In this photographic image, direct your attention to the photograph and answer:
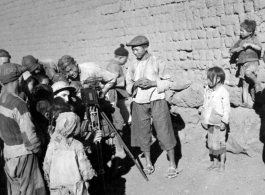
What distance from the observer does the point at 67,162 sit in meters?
3.00

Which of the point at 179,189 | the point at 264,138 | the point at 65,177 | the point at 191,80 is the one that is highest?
the point at 191,80

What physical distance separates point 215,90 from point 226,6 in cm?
155

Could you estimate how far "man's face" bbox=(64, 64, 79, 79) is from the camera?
4422 millimetres

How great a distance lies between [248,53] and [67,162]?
3.21 meters

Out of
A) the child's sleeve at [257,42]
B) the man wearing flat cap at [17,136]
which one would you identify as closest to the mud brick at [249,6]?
the child's sleeve at [257,42]

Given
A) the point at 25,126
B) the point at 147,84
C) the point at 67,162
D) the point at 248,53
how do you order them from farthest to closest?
1. the point at 248,53
2. the point at 147,84
3. the point at 25,126
4. the point at 67,162

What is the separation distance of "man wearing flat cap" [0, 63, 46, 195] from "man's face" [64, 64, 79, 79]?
1025mm

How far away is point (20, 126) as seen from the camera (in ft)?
10.8

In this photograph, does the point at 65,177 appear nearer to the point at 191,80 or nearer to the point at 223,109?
the point at 223,109

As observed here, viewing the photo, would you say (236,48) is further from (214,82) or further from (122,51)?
(122,51)

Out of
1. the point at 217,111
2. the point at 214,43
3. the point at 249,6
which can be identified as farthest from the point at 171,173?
the point at 249,6

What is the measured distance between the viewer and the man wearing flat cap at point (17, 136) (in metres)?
3.28

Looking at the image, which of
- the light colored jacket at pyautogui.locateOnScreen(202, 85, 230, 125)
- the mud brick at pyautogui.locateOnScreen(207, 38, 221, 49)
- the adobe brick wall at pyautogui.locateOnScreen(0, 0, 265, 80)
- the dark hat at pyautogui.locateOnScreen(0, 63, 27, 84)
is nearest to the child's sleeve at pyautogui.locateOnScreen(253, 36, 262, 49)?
the adobe brick wall at pyautogui.locateOnScreen(0, 0, 265, 80)

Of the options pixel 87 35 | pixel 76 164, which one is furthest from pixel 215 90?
pixel 87 35
